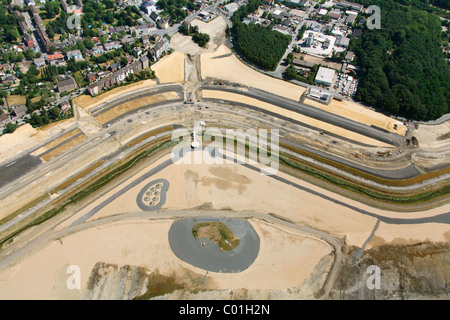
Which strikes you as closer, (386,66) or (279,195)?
(279,195)

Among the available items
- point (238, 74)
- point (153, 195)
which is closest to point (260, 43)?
point (238, 74)

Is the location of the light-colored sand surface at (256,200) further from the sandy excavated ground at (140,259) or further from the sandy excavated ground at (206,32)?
the sandy excavated ground at (206,32)

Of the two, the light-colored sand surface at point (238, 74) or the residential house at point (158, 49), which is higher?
the residential house at point (158, 49)

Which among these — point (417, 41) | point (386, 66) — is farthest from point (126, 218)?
point (417, 41)

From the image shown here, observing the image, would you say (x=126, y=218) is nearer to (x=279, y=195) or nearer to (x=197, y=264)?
(x=197, y=264)

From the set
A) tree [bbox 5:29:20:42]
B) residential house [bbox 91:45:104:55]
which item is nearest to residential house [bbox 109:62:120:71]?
residential house [bbox 91:45:104:55]

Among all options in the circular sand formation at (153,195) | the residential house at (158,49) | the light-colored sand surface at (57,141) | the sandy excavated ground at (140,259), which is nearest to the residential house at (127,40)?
the residential house at (158,49)
